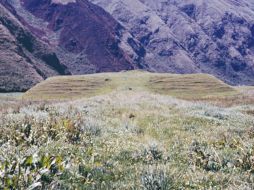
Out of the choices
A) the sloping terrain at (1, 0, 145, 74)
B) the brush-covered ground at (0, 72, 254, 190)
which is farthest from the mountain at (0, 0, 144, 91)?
the brush-covered ground at (0, 72, 254, 190)

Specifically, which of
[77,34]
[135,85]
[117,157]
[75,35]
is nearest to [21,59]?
[135,85]

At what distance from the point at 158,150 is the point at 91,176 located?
266 centimetres

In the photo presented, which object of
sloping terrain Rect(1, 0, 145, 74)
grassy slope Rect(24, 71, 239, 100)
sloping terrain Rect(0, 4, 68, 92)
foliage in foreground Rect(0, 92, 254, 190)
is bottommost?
sloping terrain Rect(1, 0, 145, 74)

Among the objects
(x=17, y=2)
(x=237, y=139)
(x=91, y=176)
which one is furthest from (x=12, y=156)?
(x=17, y=2)

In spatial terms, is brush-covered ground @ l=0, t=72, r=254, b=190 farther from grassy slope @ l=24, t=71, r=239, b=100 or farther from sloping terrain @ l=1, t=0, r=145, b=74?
sloping terrain @ l=1, t=0, r=145, b=74

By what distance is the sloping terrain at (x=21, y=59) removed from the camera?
98188 millimetres

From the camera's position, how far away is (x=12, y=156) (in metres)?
7.93

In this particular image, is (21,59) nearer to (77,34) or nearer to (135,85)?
(135,85)

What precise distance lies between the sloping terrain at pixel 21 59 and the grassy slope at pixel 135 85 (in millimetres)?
31306

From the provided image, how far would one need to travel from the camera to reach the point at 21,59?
112 meters

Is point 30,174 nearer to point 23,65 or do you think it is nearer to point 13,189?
point 13,189

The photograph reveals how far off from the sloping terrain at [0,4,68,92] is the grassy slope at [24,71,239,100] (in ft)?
103

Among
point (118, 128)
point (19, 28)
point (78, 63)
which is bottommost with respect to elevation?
point (78, 63)

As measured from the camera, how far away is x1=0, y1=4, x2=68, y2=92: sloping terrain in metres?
98.2
